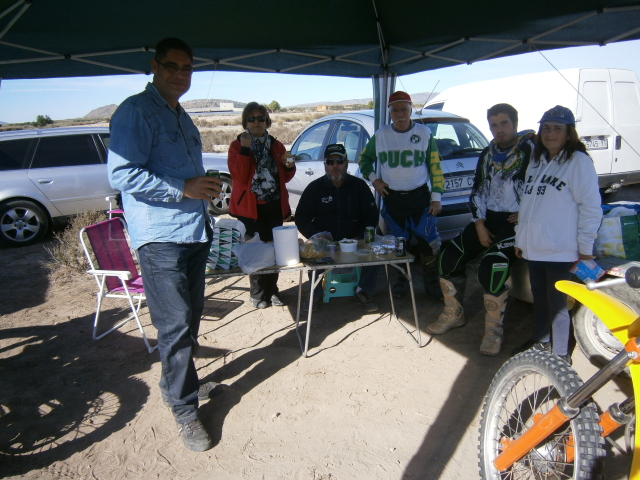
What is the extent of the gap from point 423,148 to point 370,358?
1980mm

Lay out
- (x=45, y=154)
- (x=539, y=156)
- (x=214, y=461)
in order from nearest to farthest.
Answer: (x=214, y=461), (x=539, y=156), (x=45, y=154)

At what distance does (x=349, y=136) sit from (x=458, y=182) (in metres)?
1.59

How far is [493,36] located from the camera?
12.4 feet

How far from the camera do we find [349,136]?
566cm

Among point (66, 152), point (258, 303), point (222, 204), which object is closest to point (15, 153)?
point (66, 152)

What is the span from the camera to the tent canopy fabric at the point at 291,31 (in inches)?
123

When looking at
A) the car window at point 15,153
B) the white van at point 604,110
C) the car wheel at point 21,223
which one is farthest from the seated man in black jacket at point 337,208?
the car window at point 15,153

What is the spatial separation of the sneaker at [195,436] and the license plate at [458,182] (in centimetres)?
352

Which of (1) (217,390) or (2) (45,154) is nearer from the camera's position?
(1) (217,390)

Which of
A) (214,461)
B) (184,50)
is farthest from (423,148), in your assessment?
(214,461)

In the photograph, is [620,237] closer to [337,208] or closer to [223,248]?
[337,208]

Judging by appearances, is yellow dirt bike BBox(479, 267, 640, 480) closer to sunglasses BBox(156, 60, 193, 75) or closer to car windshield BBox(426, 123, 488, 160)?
sunglasses BBox(156, 60, 193, 75)

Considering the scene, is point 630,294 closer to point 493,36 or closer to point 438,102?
point 493,36

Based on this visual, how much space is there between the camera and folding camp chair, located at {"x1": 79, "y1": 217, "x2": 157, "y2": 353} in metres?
3.61
